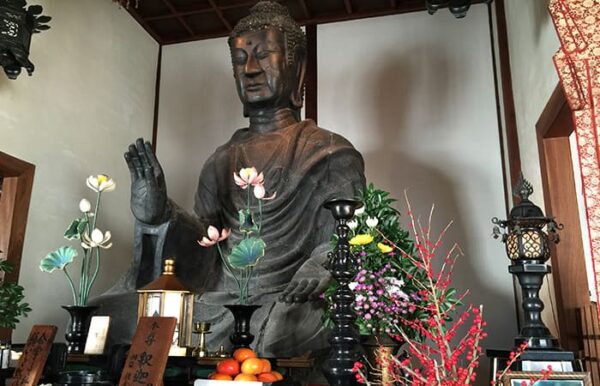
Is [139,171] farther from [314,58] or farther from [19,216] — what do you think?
[314,58]

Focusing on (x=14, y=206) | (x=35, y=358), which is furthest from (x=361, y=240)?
(x=14, y=206)

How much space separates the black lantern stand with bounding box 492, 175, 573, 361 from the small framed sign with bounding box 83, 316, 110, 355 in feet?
5.62

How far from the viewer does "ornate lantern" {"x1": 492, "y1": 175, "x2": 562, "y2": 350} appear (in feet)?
6.95

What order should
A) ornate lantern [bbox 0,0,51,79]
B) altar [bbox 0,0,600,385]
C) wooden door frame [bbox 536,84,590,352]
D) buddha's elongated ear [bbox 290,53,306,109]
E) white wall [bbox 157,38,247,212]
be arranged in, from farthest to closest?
white wall [bbox 157,38,247,212], buddha's elongated ear [bbox 290,53,306,109], ornate lantern [bbox 0,0,51,79], wooden door frame [bbox 536,84,590,352], altar [bbox 0,0,600,385]

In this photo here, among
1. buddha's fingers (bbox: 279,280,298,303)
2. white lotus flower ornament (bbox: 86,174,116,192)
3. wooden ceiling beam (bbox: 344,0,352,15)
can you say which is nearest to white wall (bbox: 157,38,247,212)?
wooden ceiling beam (bbox: 344,0,352,15)

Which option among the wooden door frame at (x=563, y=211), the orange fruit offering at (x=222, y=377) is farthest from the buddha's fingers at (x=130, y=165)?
the wooden door frame at (x=563, y=211)

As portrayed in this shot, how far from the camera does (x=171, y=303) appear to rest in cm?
226

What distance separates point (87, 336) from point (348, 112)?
10.3 ft

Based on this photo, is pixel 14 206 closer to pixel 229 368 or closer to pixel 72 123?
pixel 72 123

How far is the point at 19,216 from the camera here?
3.50m

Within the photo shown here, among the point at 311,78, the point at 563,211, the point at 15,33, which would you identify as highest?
the point at 311,78

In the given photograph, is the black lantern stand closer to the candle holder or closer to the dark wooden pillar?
the candle holder

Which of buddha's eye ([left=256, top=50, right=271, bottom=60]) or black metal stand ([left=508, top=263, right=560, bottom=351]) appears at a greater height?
buddha's eye ([left=256, top=50, right=271, bottom=60])

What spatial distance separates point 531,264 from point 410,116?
2812 mm
